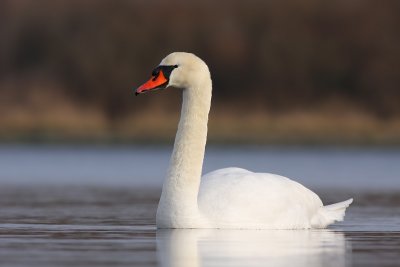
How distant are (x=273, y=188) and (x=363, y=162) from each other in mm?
13954

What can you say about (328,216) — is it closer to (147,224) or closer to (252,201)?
(252,201)

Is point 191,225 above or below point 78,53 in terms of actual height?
below

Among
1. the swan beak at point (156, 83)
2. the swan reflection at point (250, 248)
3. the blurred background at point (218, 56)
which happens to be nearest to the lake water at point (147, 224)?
the swan reflection at point (250, 248)

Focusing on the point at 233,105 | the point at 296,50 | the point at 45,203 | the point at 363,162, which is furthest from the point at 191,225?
the point at 296,50

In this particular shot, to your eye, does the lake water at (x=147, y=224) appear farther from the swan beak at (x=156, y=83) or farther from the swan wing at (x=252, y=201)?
the swan beak at (x=156, y=83)

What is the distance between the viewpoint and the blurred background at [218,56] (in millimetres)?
42094

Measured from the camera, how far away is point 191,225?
12.0 meters

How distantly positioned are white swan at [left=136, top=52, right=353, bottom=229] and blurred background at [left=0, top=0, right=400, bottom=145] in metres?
28.1

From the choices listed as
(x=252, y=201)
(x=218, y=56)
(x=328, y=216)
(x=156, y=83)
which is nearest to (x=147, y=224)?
(x=252, y=201)

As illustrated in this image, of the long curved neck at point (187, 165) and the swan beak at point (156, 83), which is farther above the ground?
the swan beak at point (156, 83)

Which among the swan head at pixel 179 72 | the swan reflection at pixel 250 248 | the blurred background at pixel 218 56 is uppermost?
the blurred background at pixel 218 56

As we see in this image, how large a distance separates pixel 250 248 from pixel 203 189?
1783 millimetres

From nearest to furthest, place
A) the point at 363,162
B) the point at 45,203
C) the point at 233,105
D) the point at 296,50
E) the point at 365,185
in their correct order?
the point at 45,203, the point at 365,185, the point at 363,162, the point at 233,105, the point at 296,50

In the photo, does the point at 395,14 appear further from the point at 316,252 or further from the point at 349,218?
the point at 316,252
